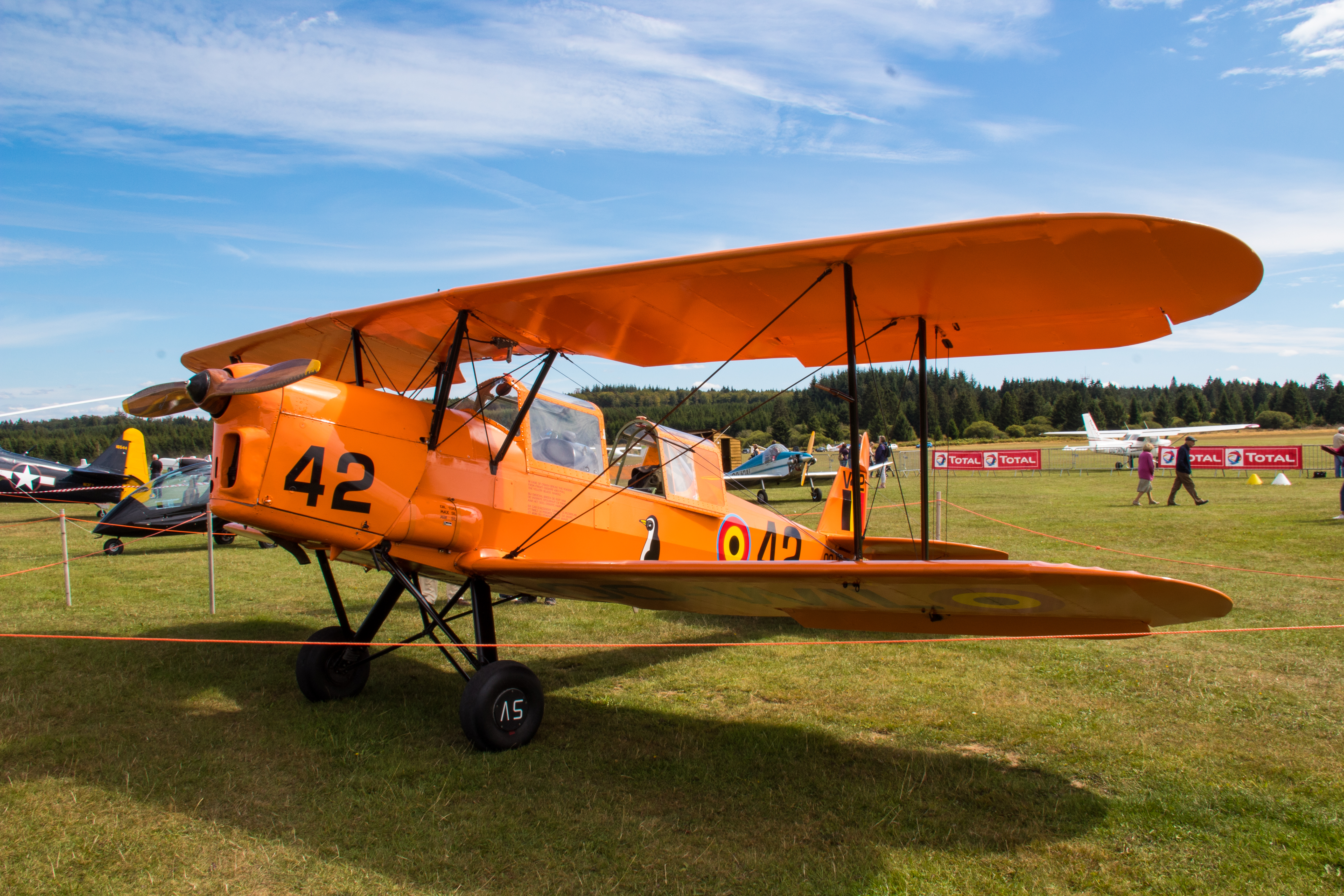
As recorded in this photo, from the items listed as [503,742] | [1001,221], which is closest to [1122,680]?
[1001,221]

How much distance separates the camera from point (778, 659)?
5914 mm

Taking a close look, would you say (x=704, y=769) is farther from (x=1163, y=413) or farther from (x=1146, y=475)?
(x=1163, y=413)

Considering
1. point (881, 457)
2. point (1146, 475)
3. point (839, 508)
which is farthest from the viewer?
point (881, 457)

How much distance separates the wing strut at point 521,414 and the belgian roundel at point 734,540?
2032 mm

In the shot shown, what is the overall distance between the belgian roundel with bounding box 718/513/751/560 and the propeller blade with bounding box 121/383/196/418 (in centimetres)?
374

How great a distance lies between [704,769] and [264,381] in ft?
9.65

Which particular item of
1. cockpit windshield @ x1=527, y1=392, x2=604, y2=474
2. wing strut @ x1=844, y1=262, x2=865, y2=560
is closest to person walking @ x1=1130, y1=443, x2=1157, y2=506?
wing strut @ x1=844, y1=262, x2=865, y2=560

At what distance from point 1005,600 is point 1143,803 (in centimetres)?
110

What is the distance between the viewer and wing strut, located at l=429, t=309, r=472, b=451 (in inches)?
174

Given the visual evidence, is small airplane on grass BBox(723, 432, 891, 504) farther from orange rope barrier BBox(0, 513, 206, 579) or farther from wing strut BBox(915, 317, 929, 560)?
wing strut BBox(915, 317, 929, 560)

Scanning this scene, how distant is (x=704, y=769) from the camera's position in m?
3.95

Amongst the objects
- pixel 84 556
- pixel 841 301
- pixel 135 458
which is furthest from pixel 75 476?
pixel 841 301

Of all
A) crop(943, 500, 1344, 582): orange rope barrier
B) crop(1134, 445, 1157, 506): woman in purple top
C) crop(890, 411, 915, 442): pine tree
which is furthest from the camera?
crop(890, 411, 915, 442): pine tree

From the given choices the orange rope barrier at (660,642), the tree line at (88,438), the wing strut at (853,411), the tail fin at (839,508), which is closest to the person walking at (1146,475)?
the orange rope barrier at (660,642)
